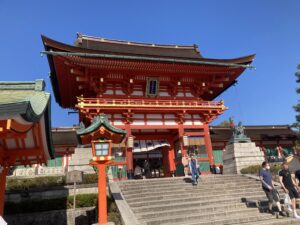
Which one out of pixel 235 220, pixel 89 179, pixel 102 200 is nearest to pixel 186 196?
pixel 235 220

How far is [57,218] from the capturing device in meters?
10.9

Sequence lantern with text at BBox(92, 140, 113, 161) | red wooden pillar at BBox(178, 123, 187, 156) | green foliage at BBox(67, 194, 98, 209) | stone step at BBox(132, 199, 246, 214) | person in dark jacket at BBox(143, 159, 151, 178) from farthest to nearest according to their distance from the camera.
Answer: person in dark jacket at BBox(143, 159, 151, 178)
red wooden pillar at BBox(178, 123, 187, 156)
green foliage at BBox(67, 194, 98, 209)
stone step at BBox(132, 199, 246, 214)
lantern with text at BBox(92, 140, 113, 161)

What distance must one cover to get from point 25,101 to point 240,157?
1376 centimetres

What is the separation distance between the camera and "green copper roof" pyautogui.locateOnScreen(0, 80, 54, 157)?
473 centimetres

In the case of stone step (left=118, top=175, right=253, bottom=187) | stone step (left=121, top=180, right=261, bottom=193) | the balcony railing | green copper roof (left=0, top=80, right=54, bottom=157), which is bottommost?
stone step (left=121, top=180, right=261, bottom=193)

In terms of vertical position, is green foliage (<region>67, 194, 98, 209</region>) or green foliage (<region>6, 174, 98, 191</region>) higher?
green foliage (<region>6, 174, 98, 191</region>)

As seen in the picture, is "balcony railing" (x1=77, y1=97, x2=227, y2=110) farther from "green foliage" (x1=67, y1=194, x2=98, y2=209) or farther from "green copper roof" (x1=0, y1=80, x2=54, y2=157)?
"green copper roof" (x1=0, y1=80, x2=54, y2=157)

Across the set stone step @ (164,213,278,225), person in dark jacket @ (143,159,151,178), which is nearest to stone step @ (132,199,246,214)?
stone step @ (164,213,278,225)

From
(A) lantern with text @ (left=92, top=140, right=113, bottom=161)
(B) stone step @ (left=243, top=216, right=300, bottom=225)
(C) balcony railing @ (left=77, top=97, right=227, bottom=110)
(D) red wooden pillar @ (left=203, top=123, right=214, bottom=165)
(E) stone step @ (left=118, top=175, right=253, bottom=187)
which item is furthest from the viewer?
(D) red wooden pillar @ (left=203, top=123, right=214, bottom=165)

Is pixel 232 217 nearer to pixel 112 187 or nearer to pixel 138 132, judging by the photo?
pixel 112 187

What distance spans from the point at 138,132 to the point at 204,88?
21.1 feet

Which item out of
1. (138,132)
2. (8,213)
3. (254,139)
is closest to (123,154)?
(138,132)

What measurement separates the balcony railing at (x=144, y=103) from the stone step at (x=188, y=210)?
925 cm

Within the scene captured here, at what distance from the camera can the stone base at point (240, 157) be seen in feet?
50.5
